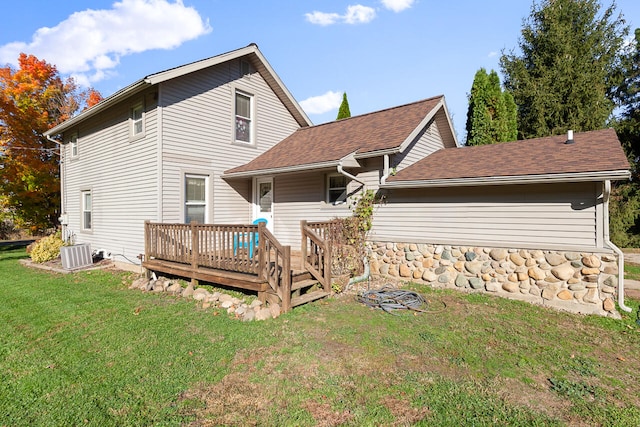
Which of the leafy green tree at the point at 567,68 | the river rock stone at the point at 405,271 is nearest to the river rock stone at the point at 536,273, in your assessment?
the river rock stone at the point at 405,271

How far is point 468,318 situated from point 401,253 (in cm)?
274

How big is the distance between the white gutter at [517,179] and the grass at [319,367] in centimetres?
231

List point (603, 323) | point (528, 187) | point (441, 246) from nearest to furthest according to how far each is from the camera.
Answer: point (603, 323) < point (528, 187) < point (441, 246)

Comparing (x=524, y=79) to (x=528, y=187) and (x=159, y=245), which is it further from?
(x=159, y=245)

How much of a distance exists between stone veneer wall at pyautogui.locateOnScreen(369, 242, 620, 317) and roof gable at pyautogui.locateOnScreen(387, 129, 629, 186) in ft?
4.96

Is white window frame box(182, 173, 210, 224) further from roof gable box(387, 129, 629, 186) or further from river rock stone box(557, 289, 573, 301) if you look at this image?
river rock stone box(557, 289, 573, 301)

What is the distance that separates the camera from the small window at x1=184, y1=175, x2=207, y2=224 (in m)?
8.95

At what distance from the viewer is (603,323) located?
17.2 feet

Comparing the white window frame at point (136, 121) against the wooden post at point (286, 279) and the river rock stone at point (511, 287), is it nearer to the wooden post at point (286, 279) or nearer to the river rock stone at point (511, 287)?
the wooden post at point (286, 279)

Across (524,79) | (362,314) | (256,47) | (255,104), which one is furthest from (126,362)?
(524,79)

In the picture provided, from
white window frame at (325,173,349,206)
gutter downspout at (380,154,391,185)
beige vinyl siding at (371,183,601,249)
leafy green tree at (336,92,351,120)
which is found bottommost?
beige vinyl siding at (371,183,601,249)

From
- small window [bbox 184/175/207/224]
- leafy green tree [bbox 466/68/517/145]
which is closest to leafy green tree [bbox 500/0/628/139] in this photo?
leafy green tree [bbox 466/68/517/145]

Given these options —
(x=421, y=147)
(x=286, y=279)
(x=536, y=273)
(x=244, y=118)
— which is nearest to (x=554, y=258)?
(x=536, y=273)

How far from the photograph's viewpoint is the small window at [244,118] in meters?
10.3
